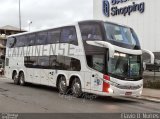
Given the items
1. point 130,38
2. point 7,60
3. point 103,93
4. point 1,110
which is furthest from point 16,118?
point 7,60

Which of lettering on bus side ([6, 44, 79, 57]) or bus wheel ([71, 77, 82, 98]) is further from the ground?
lettering on bus side ([6, 44, 79, 57])

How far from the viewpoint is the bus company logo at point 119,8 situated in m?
48.2

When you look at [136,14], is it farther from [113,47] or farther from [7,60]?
[113,47]

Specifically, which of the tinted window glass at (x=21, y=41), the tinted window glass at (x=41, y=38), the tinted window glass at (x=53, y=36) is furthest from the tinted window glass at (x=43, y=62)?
the tinted window glass at (x=21, y=41)

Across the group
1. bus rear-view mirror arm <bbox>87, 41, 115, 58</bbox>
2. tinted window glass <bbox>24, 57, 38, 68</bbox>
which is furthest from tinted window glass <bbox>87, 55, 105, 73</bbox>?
tinted window glass <bbox>24, 57, 38, 68</bbox>

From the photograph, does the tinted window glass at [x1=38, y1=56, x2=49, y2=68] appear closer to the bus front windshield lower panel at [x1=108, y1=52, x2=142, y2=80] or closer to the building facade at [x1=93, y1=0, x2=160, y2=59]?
the bus front windshield lower panel at [x1=108, y1=52, x2=142, y2=80]

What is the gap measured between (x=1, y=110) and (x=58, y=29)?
8834 millimetres

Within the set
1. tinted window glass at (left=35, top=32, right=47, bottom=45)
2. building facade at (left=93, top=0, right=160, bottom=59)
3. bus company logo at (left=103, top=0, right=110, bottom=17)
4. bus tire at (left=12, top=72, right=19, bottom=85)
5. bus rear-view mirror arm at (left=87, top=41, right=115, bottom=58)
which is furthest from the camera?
bus company logo at (left=103, top=0, right=110, bottom=17)

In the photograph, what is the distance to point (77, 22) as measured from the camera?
65.8ft

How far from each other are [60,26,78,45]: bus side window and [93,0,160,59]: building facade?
27479 millimetres

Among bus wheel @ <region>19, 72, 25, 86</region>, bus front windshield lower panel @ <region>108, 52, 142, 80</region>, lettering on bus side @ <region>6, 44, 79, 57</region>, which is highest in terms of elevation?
lettering on bus side @ <region>6, 44, 79, 57</region>

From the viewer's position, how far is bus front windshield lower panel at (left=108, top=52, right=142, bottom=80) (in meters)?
17.7

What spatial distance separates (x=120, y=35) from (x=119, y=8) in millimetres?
32740

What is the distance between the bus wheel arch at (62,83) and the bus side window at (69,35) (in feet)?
6.44
